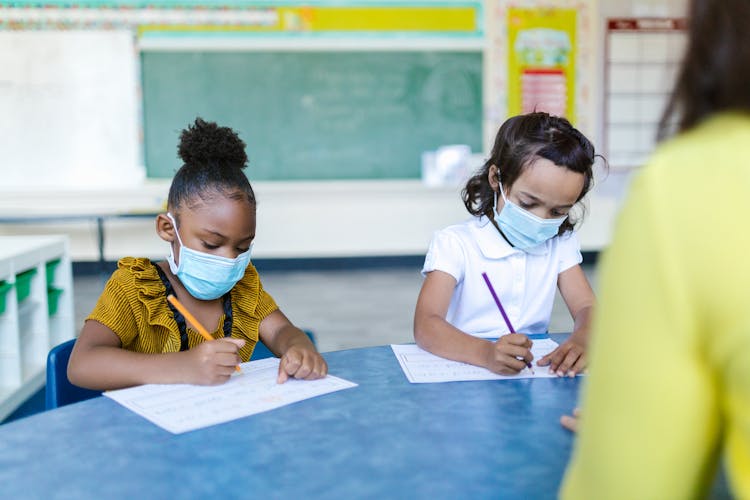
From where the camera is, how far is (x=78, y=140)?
5.04m

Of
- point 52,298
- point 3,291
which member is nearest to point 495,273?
point 3,291

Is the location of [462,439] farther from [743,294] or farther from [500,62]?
[500,62]

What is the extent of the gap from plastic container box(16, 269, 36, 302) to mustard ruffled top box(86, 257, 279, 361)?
1.46 meters

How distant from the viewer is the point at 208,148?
130 centimetres

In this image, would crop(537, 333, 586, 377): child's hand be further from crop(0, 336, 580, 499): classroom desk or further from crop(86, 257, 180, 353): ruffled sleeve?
crop(86, 257, 180, 353): ruffled sleeve

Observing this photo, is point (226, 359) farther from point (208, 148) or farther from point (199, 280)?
point (208, 148)

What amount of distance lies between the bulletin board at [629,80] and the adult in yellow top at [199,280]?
15.1 feet

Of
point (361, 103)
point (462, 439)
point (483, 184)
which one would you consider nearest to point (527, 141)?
point (483, 184)

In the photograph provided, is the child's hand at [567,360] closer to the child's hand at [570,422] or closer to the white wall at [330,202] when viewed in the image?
the child's hand at [570,422]

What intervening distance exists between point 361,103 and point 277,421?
458 cm

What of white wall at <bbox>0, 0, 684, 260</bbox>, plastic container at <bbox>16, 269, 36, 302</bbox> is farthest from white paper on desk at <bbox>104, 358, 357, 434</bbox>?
white wall at <bbox>0, 0, 684, 260</bbox>

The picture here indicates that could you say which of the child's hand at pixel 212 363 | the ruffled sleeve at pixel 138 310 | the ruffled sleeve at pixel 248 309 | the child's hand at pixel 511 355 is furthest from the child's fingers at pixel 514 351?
the ruffled sleeve at pixel 138 310

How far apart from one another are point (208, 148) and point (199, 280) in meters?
0.24

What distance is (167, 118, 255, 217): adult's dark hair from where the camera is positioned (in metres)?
1.27
